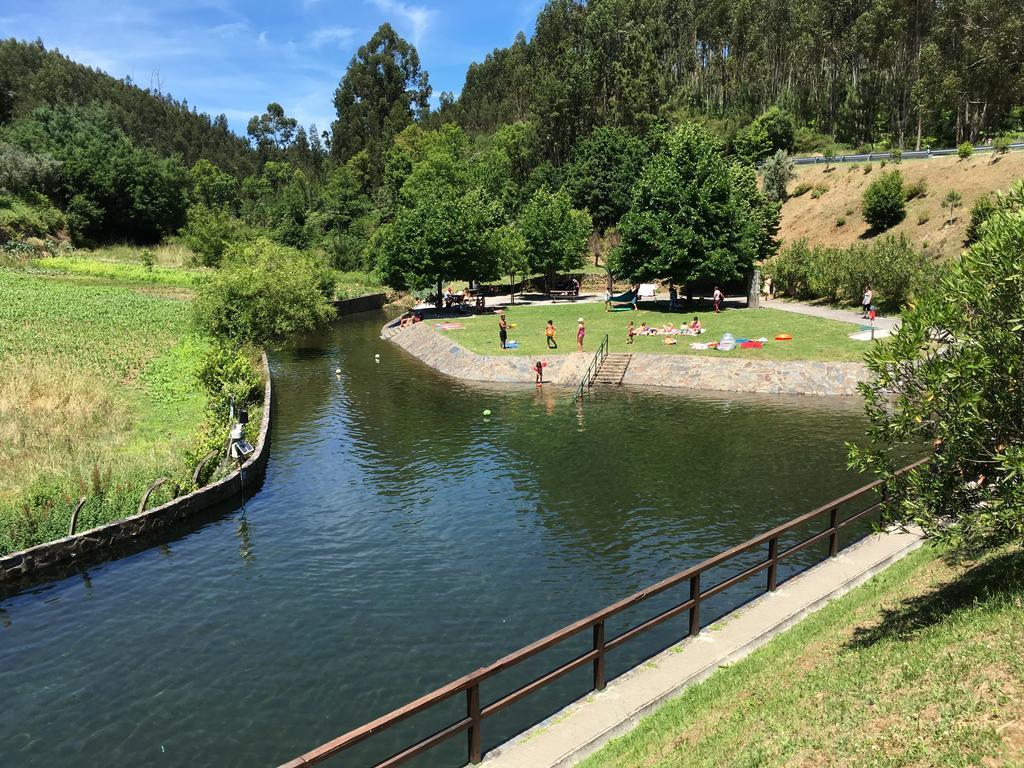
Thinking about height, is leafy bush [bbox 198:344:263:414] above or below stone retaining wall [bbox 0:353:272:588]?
above

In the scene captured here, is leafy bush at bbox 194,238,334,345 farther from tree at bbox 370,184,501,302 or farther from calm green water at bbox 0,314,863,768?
calm green water at bbox 0,314,863,768

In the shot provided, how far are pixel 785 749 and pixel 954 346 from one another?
21.3 ft

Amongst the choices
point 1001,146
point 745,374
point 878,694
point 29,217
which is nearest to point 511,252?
point 745,374

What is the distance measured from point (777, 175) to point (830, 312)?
1774 inches

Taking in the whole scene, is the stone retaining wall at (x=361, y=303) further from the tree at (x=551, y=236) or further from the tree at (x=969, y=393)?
the tree at (x=969, y=393)

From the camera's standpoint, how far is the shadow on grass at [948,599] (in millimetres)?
10789

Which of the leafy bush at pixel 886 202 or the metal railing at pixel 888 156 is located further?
the metal railing at pixel 888 156

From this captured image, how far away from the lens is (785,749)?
325 inches

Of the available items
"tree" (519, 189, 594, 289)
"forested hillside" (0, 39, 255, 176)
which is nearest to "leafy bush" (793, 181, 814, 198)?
"tree" (519, 189, 594, 289)

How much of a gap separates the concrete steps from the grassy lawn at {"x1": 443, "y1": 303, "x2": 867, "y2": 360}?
147 centimetres

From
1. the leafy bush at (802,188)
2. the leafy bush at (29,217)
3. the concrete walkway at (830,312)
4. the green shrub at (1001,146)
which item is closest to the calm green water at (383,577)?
the concrete walkway at (830,312)

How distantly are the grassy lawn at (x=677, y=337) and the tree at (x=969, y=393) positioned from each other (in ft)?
94.1

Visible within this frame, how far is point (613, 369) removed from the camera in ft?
142

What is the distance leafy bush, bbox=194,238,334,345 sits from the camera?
4953 centimetres
